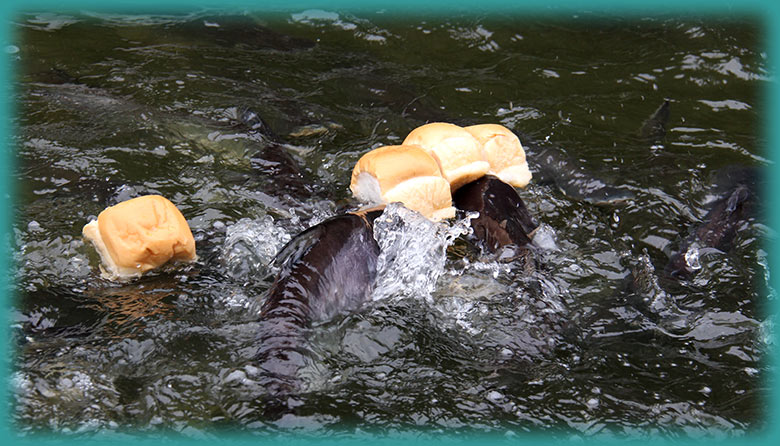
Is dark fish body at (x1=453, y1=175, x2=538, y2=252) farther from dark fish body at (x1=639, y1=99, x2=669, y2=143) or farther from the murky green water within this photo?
dark fish body at (x1=639, y1=99, x2=669, y2=143)

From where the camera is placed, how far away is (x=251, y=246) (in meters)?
3.26

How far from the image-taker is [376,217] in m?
3.03

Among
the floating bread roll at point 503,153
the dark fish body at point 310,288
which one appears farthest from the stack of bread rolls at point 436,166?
the dark fish body at point 310,288

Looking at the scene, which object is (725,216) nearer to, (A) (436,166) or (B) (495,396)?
(A) (436,166)

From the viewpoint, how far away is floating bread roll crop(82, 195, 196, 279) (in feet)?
9.55

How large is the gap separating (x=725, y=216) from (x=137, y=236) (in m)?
2.80

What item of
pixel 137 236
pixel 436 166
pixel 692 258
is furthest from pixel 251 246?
pixel 692 258

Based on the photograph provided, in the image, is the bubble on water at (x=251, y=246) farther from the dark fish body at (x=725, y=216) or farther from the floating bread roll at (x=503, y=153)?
the dark fish body at (x=725, y=216)

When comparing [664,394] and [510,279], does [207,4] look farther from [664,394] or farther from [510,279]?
[664,394]

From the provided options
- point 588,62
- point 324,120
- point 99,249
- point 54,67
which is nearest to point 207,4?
point 54,67

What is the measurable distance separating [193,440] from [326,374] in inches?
19.1

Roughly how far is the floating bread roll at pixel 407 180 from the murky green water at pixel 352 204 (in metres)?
0.25

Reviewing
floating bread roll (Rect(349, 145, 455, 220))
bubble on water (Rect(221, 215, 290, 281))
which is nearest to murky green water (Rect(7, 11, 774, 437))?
bubble on water (Rect(221, 215, 290, 281))

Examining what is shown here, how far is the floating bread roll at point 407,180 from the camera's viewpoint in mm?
3123
